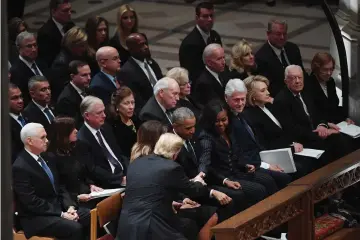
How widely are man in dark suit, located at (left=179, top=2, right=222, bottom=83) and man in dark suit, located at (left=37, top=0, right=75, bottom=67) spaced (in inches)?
51.4

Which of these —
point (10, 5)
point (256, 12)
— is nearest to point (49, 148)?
point (10, 5)

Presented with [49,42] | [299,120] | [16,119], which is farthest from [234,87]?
[49,42]

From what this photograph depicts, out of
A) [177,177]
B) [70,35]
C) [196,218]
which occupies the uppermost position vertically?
[70,35]

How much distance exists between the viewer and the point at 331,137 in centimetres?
758

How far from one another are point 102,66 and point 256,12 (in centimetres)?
639

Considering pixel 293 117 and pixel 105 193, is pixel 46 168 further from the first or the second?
pixel 293 117

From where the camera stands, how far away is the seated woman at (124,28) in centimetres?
825

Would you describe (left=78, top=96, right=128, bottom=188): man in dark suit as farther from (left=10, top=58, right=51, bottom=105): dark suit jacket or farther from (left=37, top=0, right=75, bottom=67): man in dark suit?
(left=37, top=0, right=75, bottom=67): man in dark suit

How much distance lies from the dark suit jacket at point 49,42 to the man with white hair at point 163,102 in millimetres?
1914

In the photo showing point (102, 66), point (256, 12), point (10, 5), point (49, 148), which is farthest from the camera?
point (256, 12)

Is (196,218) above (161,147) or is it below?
below

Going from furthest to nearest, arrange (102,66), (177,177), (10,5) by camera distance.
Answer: (10,5) < (102,66) < (177,177)

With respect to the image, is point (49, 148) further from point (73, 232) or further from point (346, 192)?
point (346, 192)

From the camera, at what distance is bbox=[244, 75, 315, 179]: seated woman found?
23.2 feet
